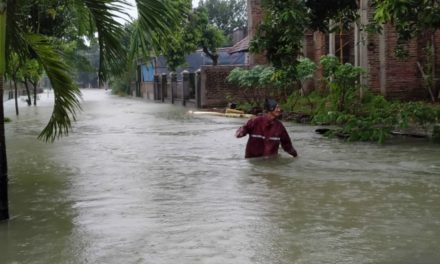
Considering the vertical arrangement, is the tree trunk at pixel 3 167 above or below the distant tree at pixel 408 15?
below

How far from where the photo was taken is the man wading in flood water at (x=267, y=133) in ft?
34.5

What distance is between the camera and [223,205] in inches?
281

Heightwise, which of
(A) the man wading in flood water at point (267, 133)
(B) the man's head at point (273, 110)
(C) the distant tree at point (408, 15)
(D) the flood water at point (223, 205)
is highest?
(C) the distant tree at point (408, 15)

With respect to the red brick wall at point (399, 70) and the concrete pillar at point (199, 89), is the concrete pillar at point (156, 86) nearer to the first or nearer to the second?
the concrete pillar at point (199, 89)

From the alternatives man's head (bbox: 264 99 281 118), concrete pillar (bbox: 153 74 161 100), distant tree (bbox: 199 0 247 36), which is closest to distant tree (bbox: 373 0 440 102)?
man's head (bbox: 264 99 281 118)

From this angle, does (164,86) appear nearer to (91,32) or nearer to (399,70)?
(399,70)

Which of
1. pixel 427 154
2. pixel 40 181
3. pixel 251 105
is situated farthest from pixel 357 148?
pixel 251 105

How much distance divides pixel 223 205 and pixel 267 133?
146 inches

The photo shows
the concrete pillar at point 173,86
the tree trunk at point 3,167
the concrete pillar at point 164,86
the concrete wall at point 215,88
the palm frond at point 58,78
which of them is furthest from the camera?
the concrete pillar at point 164,86

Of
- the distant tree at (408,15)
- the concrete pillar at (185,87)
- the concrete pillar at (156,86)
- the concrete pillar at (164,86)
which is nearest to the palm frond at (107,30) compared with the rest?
the distant tree at (408,15)

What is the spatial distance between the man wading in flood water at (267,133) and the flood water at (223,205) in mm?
233

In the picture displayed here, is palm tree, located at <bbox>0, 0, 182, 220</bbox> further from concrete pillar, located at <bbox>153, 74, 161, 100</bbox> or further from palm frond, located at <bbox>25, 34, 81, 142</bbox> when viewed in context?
concrete pillar, located at <bbox>153, 74, 161, 100</bbox>

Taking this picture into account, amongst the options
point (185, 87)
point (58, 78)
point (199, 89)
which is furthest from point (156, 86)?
point (58, 78)

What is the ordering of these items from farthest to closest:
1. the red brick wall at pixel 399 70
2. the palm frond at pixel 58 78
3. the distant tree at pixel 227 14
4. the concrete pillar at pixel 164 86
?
1. the distant tree at pixel 227 14
2. the concrete pillar at pixel 164 86
3. the red brick wall at pixel 399 70
4. the palm frond at pixel 58 78
